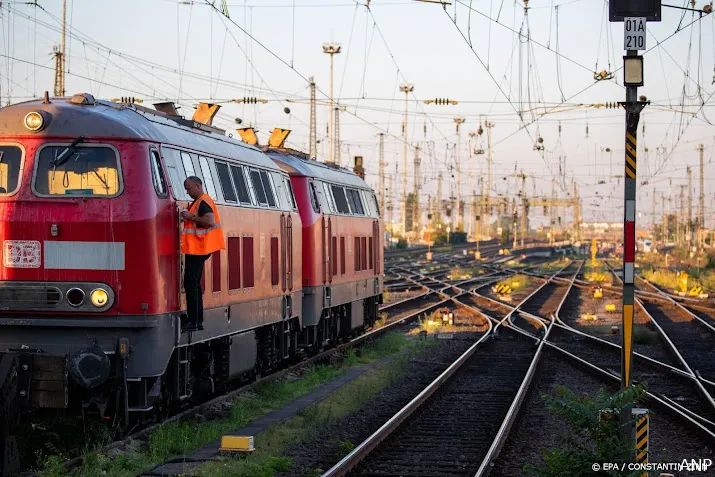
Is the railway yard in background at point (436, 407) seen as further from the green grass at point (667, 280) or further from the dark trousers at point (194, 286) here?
the green grass at point (667, 280)

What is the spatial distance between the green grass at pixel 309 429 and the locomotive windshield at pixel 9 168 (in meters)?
3.72

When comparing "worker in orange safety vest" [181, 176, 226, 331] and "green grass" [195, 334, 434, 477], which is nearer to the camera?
"green grass" [195, 334, 434, 477]

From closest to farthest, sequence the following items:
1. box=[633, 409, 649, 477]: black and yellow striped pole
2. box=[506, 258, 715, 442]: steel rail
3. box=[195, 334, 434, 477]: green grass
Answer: box=[633, 409, 649, 477]: black and yellow striped pole
box=[195, 334, 434, 477]: green grass
box=[506, 258, 715, 442]: steel rail

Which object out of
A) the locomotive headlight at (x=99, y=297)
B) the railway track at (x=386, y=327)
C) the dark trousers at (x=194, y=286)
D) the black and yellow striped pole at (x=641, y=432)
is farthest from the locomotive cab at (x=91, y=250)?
the black and yellow striped pole at (x=641, y=432)

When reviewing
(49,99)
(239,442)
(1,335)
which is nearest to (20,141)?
(49,99)

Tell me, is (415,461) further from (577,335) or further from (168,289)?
(577,335)

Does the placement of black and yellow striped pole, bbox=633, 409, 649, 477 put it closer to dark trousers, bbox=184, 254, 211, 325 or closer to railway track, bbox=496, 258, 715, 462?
railway track, bbox=496, 258, 715, 462

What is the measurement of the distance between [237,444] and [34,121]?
163 inches

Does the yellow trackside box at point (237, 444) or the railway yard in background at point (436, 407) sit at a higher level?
the yellow trackside box at point (237, 444)

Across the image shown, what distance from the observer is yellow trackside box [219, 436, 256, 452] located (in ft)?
38.7

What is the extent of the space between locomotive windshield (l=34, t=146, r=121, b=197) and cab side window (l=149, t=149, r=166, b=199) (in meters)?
0.41

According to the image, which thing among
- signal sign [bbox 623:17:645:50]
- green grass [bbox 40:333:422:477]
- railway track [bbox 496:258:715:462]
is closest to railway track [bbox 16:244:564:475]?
green grass [bbox 40:333:422:477]

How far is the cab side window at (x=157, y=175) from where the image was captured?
1224 cm

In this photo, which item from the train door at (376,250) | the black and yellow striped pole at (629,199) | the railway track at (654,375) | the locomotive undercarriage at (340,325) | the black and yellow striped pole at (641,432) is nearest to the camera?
the black and yellow striped pole at (641,432)
